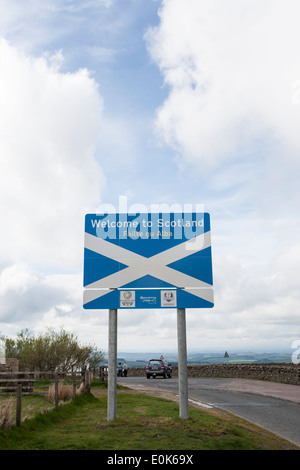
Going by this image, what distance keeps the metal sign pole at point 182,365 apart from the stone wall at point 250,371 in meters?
18.3

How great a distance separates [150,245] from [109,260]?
1.16 m

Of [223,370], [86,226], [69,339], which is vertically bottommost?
[223,370]

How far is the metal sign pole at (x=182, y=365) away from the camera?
1014 cm

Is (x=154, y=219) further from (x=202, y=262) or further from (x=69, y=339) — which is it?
(x=69, y=339)

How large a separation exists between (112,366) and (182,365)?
1726 millimetres

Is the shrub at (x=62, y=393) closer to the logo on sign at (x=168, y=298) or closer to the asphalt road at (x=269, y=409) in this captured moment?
the asphalt road at (x=269, y=409)

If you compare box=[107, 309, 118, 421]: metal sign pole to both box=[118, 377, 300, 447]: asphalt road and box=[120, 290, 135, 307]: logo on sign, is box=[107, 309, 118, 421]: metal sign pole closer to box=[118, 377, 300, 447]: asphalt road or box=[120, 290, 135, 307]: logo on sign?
box=[120, 290, 135, 307]: logo on sign

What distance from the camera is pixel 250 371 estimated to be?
32688 millimetres

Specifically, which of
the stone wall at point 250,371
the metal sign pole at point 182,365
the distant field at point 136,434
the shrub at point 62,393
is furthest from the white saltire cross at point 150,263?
the stone wall at point 250,371

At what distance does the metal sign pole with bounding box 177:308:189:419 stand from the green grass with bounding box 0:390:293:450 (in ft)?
1.00

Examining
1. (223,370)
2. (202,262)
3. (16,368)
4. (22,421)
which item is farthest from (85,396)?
(223,370)

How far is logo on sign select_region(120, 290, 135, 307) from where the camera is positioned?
424 inches

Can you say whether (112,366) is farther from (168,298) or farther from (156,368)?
(156,368)
